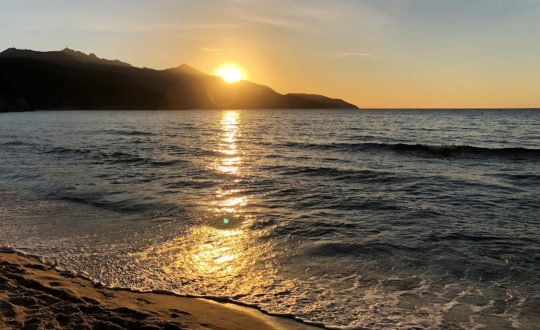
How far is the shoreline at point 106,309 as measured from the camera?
562 centimetres

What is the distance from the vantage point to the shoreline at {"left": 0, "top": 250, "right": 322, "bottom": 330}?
5617mm

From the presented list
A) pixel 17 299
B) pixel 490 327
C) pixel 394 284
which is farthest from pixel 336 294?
pixel 17 299

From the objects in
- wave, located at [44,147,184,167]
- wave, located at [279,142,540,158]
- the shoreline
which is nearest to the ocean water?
the shoreline

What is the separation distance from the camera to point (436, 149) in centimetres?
3150

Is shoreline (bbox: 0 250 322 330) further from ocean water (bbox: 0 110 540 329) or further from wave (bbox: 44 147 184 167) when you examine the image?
wave (bbox: 44 147 184 167)

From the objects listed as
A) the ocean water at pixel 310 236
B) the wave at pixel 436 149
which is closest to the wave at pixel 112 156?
the ocean water at pixel 310 236

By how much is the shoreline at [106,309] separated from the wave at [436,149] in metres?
26.2

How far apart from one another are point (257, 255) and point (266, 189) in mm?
7735

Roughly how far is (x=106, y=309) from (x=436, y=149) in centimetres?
2999

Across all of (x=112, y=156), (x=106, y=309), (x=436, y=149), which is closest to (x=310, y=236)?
(x=106, y=309)

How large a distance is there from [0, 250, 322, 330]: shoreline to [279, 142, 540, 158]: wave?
26220 millimetres

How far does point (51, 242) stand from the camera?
31.8 feet

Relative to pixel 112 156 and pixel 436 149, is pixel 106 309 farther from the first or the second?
pixel 436 149

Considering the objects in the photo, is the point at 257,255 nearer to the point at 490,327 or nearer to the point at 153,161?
the point at 490,327
